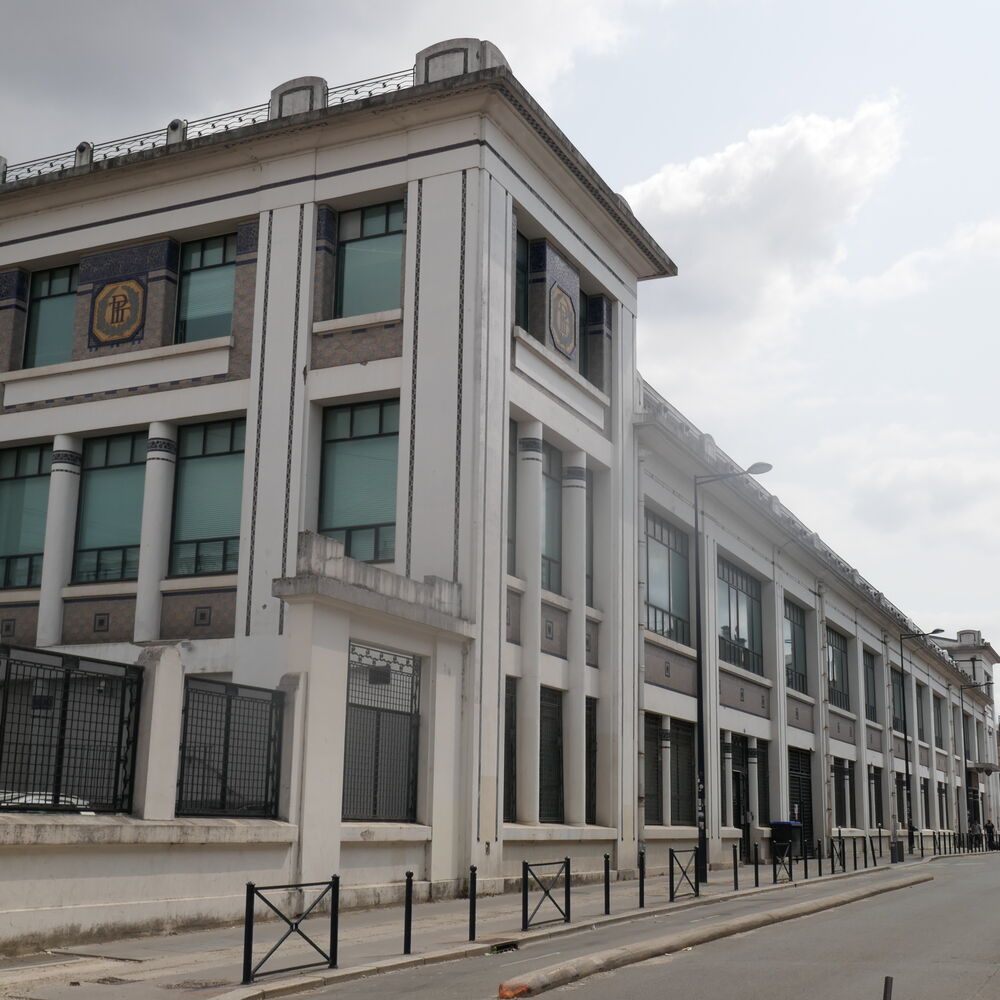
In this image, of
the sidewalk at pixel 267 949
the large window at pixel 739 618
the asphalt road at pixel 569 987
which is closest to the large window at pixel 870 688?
the large window at pixel 739 618

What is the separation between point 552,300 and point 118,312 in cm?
935

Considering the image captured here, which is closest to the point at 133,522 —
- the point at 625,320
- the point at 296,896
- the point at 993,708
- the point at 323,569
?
the point at 323,569

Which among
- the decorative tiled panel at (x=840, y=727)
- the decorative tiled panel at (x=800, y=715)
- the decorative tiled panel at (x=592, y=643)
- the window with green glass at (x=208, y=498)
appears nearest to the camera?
the window with green glass at (x=208, y=498)

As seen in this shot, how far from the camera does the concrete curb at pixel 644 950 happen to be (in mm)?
11750

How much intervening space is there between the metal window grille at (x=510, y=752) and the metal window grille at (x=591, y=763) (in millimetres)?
3329

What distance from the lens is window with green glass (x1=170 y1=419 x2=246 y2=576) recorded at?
25.4m

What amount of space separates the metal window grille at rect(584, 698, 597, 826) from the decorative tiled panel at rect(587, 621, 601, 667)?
32.6 inches

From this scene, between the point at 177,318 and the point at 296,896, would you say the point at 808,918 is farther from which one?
the point at 177,318

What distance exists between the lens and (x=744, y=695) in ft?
132

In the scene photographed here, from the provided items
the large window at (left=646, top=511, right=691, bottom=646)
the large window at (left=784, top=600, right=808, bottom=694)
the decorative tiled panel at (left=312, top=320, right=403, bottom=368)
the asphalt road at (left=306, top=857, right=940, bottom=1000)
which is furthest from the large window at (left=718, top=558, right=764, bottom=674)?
the asphalt road at (left=306, top=857, right=940, bottom=1000)

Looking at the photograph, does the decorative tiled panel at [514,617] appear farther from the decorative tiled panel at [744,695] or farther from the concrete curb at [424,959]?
the decorative tiled panel at [744,695]

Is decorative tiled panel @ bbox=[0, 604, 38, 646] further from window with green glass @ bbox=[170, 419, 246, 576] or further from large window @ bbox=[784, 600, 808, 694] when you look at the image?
large window @ bbox=[784, 600, 808, 694]

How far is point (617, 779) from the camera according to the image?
93.3 ft

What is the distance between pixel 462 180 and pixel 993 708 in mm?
85937
